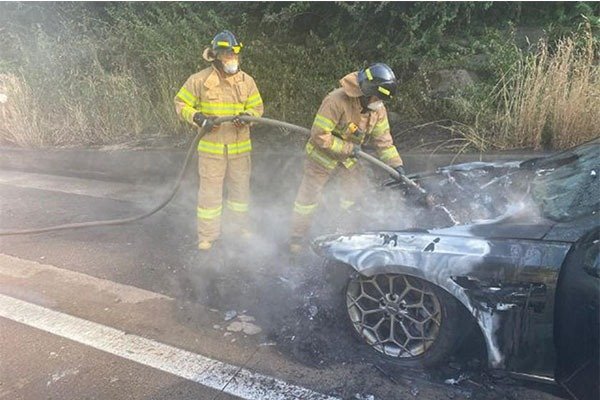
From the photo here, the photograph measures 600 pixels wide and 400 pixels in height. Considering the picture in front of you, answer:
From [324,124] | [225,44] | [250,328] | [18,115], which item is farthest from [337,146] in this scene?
[18,115]

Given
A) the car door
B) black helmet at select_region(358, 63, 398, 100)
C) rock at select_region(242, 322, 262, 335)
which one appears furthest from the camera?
black helmet at select_region(358, 63, 398, 100)

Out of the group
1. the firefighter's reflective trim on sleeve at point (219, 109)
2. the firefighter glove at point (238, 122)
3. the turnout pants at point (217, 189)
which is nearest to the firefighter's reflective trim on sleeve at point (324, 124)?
the firefighter glove at point (238, 122)

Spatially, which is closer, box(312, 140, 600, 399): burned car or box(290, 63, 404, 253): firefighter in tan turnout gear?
box(312, 140, 600, 399): burned car

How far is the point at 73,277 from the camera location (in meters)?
4.46

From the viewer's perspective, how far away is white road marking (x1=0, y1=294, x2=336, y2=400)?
9.60ft

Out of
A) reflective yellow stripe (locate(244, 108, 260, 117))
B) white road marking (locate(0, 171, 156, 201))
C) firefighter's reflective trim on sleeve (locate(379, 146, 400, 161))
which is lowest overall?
white road marking (locate(0, 171, 156, 201))

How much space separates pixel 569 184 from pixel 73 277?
12.8 feet

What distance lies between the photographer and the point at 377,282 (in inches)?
121

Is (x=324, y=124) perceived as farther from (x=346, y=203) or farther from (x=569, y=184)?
(x=569, y=184)

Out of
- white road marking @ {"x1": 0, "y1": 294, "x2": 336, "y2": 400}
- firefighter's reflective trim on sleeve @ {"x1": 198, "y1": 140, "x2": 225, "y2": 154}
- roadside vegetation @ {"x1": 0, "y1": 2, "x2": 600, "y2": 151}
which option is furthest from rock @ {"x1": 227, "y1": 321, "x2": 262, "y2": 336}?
roadside vegetation @ {"x1": 0, "y1": 2, "x2": 600, "y2": 151}

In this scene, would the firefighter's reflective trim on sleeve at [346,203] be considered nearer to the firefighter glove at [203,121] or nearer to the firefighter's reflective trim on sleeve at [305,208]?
the firefighter's reflective trim on sleeve at [305,208]

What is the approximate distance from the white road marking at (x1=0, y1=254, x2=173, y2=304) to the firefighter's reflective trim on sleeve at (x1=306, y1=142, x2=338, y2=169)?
1668 mm

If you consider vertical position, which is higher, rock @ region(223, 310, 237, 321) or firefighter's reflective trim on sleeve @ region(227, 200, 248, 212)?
firefighter's reflective trim on sleeve @ region(227, 200, 248, 212)

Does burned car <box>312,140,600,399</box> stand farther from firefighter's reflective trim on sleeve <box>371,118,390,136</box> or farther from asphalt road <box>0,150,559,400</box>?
firefighter's reflective trim on sleeve <box>371,118,390,136</box>
